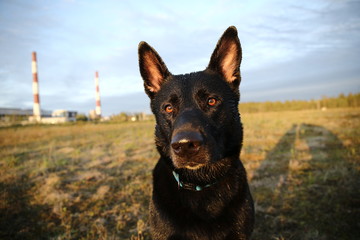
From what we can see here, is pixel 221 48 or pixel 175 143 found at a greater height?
pixel 221 48

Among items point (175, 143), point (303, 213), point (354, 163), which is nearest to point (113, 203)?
point (175, 143)

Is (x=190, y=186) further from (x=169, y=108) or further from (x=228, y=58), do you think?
(x=228, y=58)

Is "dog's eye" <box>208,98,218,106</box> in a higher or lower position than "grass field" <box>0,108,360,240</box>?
higher

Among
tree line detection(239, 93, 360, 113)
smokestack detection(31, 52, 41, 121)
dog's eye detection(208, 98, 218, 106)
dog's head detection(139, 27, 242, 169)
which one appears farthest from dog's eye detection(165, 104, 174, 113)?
tree line detection(239, 93, 360, 113)

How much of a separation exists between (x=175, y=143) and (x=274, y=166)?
5.51 meters

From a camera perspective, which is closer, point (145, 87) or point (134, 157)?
point (145, 87)

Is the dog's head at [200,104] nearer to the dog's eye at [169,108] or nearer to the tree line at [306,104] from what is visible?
the dog's eye at [169,108]

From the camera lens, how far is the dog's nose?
198 cm

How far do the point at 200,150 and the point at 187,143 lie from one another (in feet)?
0.58

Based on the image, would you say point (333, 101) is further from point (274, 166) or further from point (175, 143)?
point (175, 143)

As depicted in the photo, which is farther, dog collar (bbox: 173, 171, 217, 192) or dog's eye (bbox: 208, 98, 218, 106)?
dog's eye (bbox: 208, 98, 218, 106)

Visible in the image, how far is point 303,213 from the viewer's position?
385 centimetres

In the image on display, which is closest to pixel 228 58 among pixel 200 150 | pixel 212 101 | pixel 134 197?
pixel 212 101

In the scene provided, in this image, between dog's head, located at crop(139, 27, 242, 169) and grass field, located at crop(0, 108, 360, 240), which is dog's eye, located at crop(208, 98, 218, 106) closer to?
dog's head, located at crop(139, 27, 242, 169)
